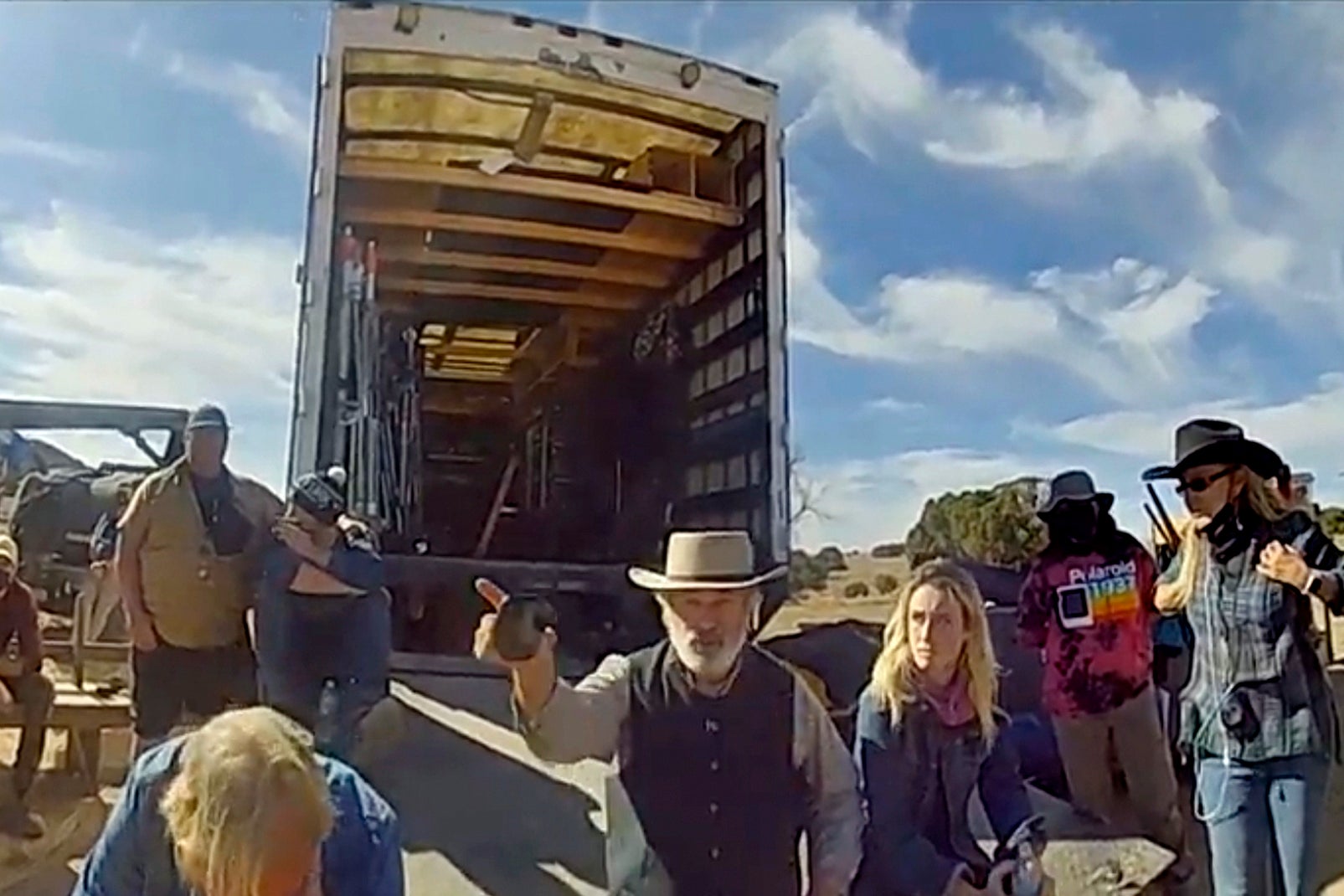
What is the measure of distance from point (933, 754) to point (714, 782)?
0.25 metres

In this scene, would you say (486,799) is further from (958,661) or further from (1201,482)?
(1201,482)

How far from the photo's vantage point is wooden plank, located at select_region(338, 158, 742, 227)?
54.7 inches

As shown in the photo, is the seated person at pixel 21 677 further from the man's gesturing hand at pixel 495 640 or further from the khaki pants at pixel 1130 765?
the khaki pants at pixel 1130 765

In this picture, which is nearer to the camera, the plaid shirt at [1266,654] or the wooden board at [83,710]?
the wooden board at [83,710]

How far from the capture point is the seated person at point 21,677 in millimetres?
1251

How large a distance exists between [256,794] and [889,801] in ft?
2.22

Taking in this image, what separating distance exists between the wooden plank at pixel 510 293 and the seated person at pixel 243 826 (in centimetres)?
52

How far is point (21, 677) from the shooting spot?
→ 1310 millimetres

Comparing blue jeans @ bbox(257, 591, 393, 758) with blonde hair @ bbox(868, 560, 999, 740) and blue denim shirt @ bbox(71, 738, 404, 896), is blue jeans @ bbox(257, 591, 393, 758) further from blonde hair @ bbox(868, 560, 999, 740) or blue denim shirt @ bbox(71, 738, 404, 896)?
blonde hair @ bbox(868, 560, 999, 740)

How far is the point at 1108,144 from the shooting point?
1463mm

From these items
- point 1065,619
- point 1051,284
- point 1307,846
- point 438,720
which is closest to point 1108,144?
point 1051,284

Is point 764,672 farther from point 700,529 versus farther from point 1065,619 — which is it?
point 1065,619

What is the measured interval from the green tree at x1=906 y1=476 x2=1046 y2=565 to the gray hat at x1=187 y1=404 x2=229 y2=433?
734mm

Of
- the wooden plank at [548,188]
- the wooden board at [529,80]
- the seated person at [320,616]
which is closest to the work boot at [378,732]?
A: the seated person at [320,616]
